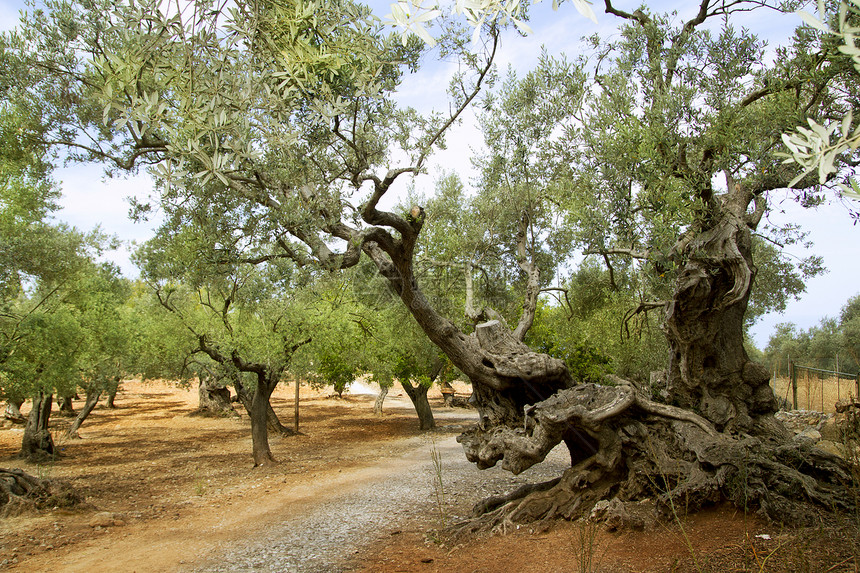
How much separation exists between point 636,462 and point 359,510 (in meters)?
4.77

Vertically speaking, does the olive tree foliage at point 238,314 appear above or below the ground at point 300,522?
above

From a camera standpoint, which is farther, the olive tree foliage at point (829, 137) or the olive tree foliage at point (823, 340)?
the olive tree foliage at point (823, 340)

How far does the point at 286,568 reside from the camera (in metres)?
6.32

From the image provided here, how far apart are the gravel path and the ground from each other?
0.07 metres

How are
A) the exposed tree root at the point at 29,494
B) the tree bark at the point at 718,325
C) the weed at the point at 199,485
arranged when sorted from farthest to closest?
the weed at the point at 199,485
the exposed tree root at the point at 29,494
the tree bark at the point at 718,325

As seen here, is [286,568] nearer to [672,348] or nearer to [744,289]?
[672,348]

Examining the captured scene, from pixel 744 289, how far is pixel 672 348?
4.94 feet

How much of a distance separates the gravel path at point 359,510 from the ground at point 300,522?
72 millimetres

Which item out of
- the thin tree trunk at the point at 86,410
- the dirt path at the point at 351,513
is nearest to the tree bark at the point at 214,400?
the thin tree trunk at the point at 86,410

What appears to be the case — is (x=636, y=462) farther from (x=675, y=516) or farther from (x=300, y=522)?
(x=300, y=522)

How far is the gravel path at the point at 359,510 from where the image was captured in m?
6.64

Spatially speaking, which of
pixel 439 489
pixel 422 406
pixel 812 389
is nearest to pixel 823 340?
pixel 812 389

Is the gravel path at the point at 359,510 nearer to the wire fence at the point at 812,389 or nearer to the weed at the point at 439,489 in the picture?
the weed at the point at 439,489

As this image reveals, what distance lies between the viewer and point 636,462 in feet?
22.0
